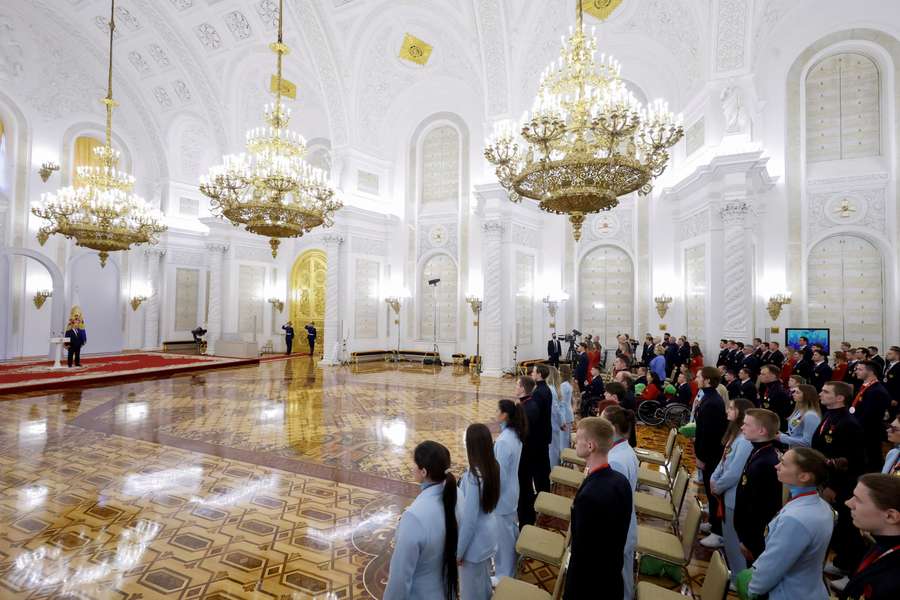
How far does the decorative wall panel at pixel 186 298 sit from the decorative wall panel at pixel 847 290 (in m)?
21.8

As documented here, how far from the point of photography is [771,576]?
80.2 inches

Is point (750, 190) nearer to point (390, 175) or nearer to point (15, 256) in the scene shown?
point (390, 175)

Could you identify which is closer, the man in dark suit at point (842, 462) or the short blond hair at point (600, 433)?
the short blond hair at point (600, 433)

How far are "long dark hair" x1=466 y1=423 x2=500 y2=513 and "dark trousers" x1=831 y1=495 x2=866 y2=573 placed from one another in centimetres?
280

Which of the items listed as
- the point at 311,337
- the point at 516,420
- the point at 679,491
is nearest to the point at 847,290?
the point at 679,491

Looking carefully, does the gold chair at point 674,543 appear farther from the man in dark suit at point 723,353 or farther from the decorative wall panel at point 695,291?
the decorative wall panel at point 695,291

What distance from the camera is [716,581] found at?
2.10 metres

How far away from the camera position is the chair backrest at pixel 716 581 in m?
2.04

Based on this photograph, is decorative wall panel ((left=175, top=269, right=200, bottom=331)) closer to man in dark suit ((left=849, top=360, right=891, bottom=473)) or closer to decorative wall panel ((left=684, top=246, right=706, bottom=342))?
decorative wall panel ((left=684, top=246, right=706, bottom=342))

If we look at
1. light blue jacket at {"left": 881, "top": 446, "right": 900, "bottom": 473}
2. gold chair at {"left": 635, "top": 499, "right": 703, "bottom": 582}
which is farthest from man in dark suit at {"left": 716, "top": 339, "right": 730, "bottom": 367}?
gold chair at {"left": 635, "top": 499, "right": 703, "bottom": 582}

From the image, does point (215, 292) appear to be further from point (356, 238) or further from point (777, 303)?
point (777, 303)

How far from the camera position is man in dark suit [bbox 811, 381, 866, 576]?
3.41 metres

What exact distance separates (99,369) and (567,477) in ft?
45.8

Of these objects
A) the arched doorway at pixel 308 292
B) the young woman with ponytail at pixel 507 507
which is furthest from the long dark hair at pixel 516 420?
the arched doorway at pixel 308 292
